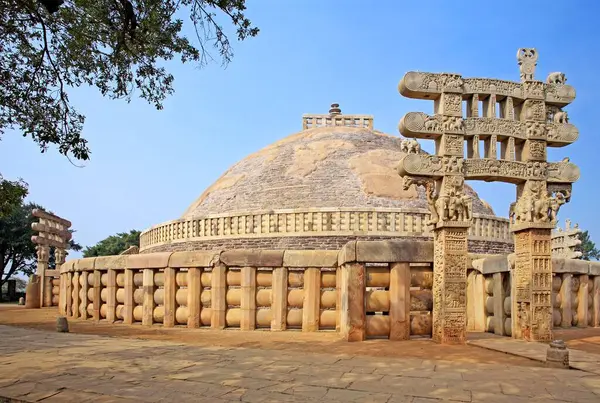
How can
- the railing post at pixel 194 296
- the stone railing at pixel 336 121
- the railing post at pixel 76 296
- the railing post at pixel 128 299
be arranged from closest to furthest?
1. the railing post at pixel 194 296
2. the railing post at pixel 128 299
3. the railing post at pixel 76 296
4. the stone railing at pixel 336 121

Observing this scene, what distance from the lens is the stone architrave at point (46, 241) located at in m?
18.4

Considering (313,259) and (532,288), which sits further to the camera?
(313,259)

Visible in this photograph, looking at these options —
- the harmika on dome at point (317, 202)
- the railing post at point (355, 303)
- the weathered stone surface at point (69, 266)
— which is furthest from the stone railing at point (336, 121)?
the railing post at point (355, 303)

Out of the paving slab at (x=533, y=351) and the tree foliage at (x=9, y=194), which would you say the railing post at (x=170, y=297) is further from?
the paving slab at (x=533, y=351)

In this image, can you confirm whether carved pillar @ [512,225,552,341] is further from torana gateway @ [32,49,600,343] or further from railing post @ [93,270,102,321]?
railing post @ [93,270,102,321]

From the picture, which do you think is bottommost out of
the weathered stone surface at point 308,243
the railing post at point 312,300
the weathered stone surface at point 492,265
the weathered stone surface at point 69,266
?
the railing post at point 312,300

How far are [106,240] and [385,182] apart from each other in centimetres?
2574

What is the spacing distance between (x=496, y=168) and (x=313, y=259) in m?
3.26

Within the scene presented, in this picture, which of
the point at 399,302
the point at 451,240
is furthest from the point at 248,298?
the point at 451,240

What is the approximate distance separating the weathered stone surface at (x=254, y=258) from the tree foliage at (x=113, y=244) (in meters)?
31.0

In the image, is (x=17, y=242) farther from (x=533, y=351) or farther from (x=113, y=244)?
(x=533, y=351)

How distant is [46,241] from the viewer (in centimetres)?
1966

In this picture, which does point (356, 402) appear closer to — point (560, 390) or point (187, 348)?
point (560, 390)

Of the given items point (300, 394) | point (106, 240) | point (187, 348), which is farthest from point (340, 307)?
point (106, 240)
